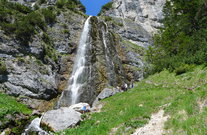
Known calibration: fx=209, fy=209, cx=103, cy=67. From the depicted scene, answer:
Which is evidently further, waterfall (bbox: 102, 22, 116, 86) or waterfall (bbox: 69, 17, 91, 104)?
waterfall (bbox: 102, 22, 116, 86)

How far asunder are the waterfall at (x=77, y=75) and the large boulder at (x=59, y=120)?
1509cm

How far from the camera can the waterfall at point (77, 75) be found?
29953mm

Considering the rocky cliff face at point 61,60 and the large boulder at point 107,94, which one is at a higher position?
the rocky cliff face at point 61,60

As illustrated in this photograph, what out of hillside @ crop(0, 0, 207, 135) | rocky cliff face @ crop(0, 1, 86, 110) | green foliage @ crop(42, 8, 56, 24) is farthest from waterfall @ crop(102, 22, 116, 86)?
green foliage @ crop(42, 8, 56, 24)

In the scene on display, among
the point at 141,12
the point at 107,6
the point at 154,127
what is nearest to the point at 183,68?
the point at 154,127

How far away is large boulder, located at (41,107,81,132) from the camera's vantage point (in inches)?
517

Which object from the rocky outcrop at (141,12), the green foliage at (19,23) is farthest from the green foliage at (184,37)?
the rocky outcrop at (141,12)

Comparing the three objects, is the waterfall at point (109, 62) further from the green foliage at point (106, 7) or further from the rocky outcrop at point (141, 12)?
the green foliage at point (106, 7)

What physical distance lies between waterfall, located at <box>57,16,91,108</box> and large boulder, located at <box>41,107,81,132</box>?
594 inches

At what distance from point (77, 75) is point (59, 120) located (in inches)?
881

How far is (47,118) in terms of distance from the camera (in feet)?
45.1

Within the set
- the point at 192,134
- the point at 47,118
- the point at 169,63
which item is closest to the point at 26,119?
the point at 47,118

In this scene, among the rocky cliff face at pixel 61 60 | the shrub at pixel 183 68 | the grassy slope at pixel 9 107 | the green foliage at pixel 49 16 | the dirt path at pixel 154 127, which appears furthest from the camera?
the green foliage at pixel 49 16

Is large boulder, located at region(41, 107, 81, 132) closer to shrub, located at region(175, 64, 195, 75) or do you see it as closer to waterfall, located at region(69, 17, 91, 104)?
shrub, located at region(175, 64, 195, 75)
